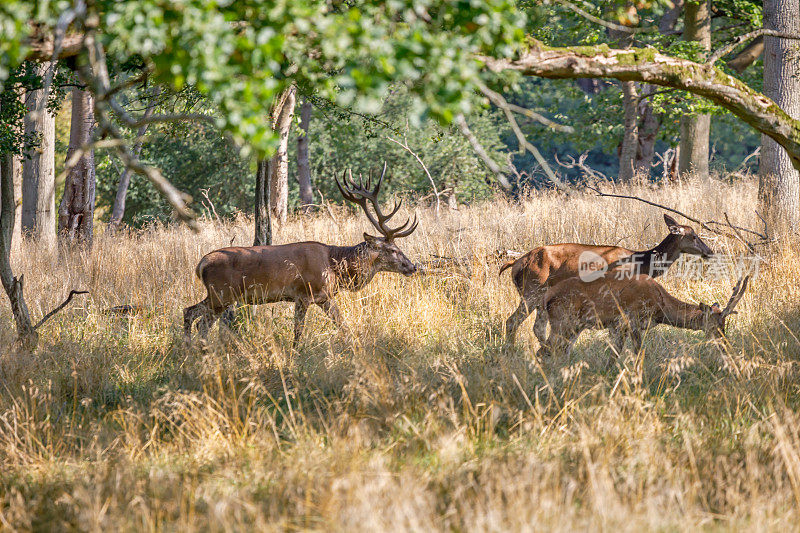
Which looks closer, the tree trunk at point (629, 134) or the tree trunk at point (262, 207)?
the tree trunk at point (262, 207)

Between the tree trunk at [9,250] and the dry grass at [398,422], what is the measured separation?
337 millimetres

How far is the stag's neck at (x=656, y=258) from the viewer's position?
24.2 feet

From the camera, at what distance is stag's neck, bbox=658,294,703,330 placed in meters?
6.75

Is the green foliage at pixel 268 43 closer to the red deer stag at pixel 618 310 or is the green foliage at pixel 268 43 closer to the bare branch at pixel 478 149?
the bare branch at pixel 478 149

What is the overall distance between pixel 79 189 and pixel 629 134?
11.9 meters

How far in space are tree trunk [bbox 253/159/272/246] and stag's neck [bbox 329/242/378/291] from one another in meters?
0.86

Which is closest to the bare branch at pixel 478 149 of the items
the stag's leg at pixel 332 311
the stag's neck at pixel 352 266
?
the stag's leg at pixel 332 311

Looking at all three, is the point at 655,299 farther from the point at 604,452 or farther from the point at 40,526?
the point at 40,526

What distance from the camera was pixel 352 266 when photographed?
803 cm

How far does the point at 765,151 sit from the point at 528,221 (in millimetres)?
3433

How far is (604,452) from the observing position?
14.3ft

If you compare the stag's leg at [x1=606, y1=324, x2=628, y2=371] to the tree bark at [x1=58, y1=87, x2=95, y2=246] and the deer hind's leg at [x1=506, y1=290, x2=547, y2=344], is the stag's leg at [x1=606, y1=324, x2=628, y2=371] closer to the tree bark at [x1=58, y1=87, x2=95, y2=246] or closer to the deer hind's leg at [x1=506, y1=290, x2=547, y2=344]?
the deer hind's leg at [x1=506, y1=290, x2=547, y2=344]

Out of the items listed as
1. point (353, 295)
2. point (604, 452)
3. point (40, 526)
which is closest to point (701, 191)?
point (353, 295)

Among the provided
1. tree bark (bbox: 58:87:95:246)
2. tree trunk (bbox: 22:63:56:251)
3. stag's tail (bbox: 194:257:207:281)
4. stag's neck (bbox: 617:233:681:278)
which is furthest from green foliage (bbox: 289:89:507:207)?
stag's tail (bbox: 194:257:207:281)
